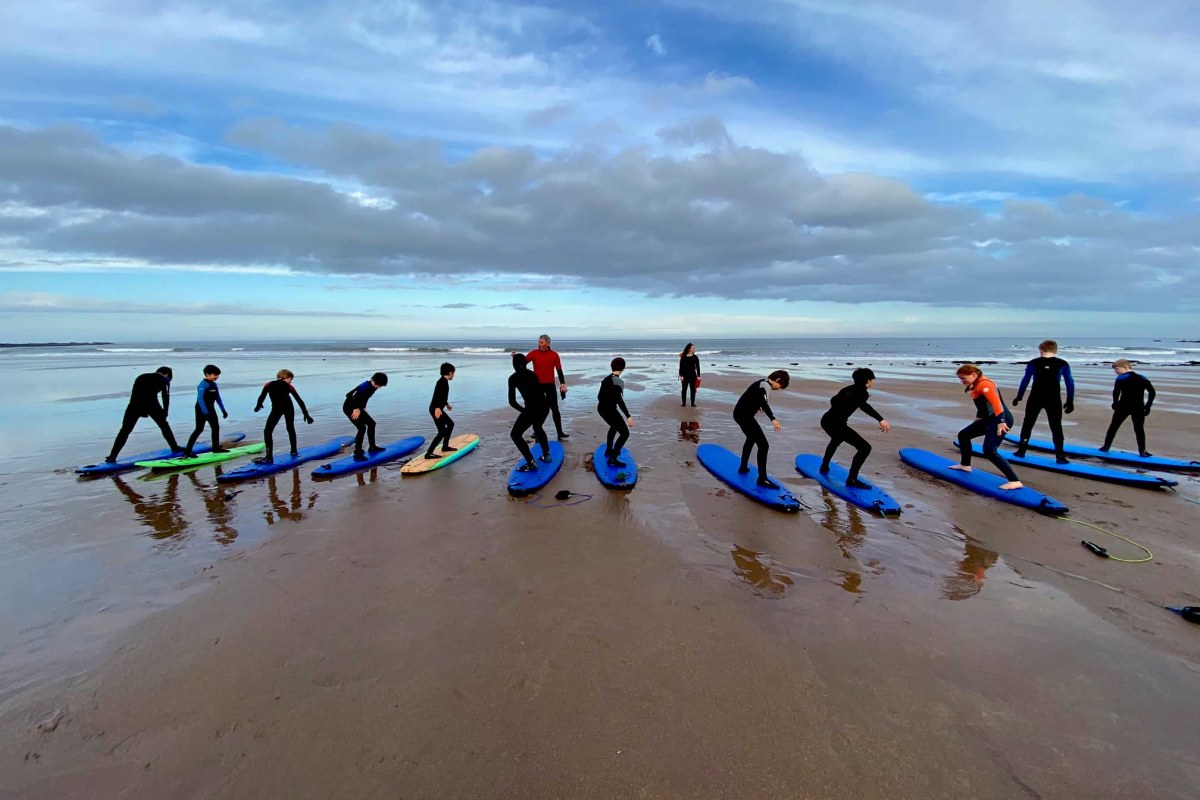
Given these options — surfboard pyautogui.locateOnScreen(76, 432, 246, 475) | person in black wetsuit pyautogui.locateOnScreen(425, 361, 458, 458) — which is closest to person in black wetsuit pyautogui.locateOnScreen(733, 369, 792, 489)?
person in black wetsuit pyautogui.locateOnScreen(425, 361, 458, 458)

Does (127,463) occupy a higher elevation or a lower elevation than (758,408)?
lower

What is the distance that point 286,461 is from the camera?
8.48 meters

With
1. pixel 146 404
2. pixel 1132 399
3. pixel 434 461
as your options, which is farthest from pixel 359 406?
pixel 1132 399

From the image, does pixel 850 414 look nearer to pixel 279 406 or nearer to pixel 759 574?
pixel 759 574

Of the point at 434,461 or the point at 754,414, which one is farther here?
the point at 434,461

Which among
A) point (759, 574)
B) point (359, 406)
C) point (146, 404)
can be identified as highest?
point (359, 406)

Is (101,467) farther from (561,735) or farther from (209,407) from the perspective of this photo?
(561,735)

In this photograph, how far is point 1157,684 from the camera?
127 inches

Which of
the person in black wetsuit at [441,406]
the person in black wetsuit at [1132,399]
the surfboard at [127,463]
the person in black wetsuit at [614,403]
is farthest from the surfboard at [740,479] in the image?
the surfboard at [127,463]

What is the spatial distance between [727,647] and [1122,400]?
34.2 ft

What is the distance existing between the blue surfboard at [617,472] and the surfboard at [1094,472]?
264 inches

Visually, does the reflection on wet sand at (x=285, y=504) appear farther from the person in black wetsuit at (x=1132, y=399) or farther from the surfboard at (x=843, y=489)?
the person in black wetsuit at (x=1132, y=399)

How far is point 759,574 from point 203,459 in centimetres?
977

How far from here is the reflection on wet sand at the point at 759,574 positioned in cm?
438
